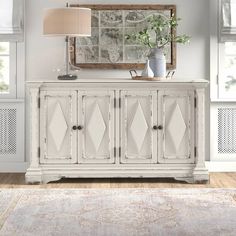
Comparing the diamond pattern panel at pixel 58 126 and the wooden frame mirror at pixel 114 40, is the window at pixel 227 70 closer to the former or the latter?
the wooden frame mirror at pixel 114 40

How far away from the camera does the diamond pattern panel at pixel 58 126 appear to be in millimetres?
5480

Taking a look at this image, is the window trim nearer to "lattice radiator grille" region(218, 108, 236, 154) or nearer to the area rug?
"lattice radiator grille" region(218, 108, 236, 154)

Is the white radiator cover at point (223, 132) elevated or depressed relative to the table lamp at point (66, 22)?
depressed

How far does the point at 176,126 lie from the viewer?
5488mm

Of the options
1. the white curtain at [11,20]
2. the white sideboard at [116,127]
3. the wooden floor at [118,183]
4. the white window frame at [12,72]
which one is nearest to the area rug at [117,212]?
the wooden floor at [118,183]

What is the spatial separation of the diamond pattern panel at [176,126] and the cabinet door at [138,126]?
5.3 inches

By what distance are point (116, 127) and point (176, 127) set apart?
1.65 feet

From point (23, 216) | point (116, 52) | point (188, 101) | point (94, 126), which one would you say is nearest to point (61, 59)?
point (116, 52)

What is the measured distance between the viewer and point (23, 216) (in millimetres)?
4211

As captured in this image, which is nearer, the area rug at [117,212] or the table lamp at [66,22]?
the area rug at [117,212]

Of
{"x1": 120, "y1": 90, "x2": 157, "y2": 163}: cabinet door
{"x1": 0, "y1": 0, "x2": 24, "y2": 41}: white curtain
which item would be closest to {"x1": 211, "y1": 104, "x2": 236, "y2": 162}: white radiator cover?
{"x1": 120, "y1": 90, "x2": 157, "y2": 163}: cabinet door

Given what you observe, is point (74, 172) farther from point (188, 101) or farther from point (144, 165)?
point (188, 101)

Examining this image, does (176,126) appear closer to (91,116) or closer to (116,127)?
(116,127)

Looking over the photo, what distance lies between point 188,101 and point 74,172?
1130 millimetres
